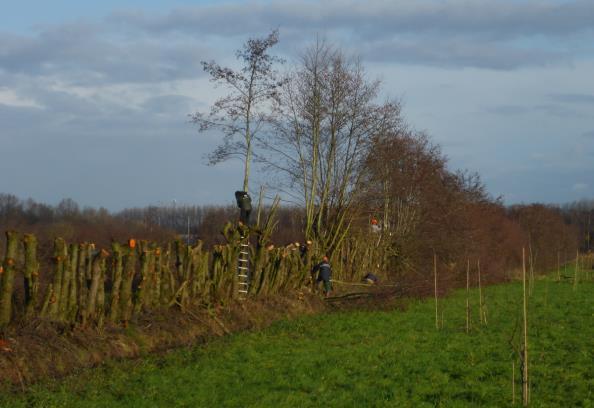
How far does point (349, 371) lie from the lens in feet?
36.8

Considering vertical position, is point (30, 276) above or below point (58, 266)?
below

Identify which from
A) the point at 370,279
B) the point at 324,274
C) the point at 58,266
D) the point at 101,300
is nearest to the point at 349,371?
the point at 101,300

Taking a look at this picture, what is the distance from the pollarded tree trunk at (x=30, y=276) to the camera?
1151 cm

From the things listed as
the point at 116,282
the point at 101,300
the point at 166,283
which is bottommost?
the point at 101,300

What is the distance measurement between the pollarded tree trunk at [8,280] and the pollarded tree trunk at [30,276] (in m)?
0.23

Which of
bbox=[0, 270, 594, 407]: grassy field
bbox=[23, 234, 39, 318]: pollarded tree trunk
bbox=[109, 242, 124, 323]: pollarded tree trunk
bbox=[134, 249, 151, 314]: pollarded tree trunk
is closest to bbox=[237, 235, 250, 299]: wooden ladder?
bbox=[0, 270, 594, 407]: grassy field

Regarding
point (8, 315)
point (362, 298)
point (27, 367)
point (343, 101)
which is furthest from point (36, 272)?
point (343, 101)

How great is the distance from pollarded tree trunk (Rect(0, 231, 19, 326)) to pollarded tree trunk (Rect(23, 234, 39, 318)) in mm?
228

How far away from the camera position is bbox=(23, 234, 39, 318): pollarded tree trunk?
11.5 m

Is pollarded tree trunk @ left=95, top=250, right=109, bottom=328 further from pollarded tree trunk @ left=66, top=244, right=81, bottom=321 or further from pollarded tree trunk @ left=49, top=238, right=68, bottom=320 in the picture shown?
pollarded tree trunk @ left=49, top=238, right=68, bottom=320

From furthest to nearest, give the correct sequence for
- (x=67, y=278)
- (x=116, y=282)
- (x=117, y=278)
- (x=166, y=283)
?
1. (x=166, y=283)
2. (x=117, y=278)
3. (x=116, y=282)
4. (x=67, y=278)

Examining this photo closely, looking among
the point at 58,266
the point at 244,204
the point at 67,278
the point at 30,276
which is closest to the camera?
the point at 30,276

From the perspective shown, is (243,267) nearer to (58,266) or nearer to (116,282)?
(116,282)

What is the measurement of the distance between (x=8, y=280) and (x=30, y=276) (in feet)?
1.28
